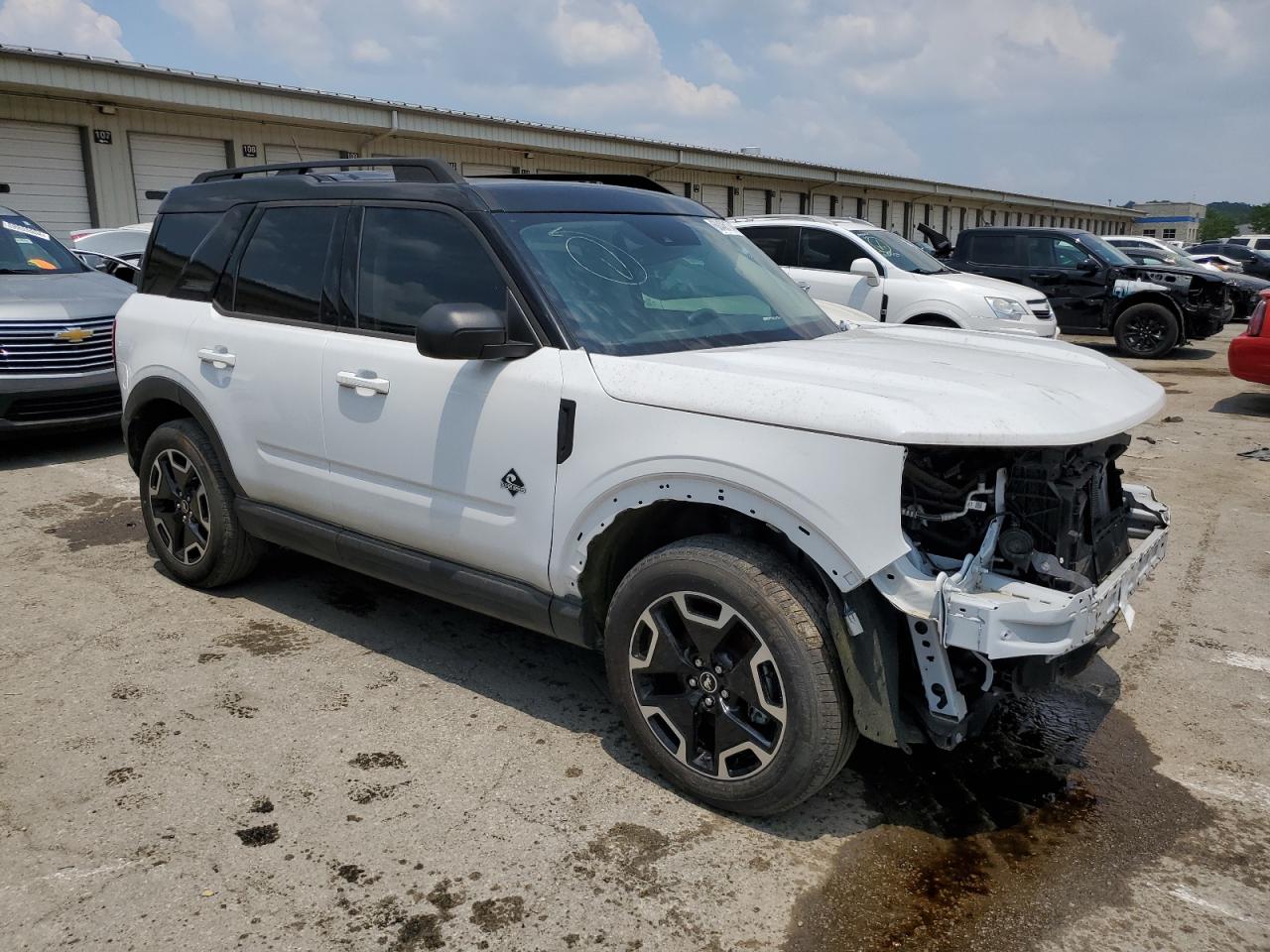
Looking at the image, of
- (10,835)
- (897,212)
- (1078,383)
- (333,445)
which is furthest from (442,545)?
(897,212)

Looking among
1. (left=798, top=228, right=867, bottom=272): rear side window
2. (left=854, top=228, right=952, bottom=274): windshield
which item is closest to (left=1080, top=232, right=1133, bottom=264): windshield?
(left=854, top=228, right=952, bottom=274): windshield

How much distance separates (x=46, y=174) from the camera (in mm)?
15633

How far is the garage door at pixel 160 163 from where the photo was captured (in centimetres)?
1664

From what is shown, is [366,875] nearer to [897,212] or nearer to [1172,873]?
[1172,873]

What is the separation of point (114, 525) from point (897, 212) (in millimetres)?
39781

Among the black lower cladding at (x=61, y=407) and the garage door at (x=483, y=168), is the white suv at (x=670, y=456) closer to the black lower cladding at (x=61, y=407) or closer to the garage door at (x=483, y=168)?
the black lower cladding at (x=61, y=407)

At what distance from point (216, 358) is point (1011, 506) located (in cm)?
341

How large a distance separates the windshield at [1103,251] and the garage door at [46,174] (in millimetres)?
15751

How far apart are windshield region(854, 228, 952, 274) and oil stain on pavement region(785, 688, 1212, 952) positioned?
25.7 feet

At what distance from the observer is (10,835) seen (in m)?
2.96

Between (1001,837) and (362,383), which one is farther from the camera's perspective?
(362,383)

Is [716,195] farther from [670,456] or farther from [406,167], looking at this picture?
[670,456]

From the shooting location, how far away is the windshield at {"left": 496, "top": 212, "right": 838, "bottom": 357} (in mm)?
3408

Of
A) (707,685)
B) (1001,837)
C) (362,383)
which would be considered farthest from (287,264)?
(1001,837)
